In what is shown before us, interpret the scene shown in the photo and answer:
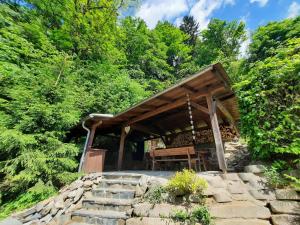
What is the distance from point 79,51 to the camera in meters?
12.1

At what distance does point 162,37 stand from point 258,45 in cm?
1002

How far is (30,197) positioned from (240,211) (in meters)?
5.45

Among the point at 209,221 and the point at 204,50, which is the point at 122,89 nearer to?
the point at 209,221

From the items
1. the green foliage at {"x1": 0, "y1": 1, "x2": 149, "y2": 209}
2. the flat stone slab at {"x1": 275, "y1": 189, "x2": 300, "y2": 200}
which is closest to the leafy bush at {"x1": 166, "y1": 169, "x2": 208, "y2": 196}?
the flat stone slab at {"x1": 275, "y1": 189, "x2": 300, "y2": 200}

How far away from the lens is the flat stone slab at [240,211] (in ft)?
9.96

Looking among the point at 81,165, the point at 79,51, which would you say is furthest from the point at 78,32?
the point at 81,165

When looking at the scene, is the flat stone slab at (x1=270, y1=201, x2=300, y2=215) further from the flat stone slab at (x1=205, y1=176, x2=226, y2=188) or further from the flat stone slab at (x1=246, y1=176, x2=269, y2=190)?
the flat stone slab at (x1=205, y1=176, x2=226, y2=188)

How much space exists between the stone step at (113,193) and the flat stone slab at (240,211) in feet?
7.12

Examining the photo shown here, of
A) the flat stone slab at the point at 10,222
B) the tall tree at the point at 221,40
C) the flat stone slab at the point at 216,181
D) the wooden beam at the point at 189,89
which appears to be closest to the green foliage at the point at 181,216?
the flat stone slab at the point at 216,181

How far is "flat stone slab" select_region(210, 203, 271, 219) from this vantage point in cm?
304

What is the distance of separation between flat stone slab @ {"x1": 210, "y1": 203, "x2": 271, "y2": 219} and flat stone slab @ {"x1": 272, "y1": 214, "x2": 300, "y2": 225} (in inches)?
4.0

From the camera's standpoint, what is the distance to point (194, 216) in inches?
128

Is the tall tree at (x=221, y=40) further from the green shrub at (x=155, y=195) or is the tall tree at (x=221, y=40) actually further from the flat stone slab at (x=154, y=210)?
the flat stone slab at (x=154, y=210)

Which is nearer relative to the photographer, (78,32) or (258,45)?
(78,32)
